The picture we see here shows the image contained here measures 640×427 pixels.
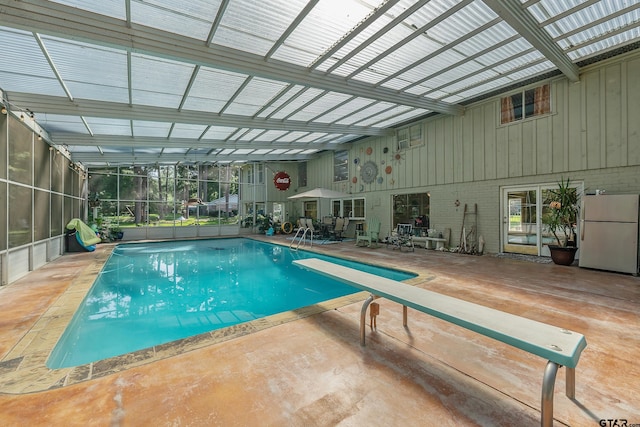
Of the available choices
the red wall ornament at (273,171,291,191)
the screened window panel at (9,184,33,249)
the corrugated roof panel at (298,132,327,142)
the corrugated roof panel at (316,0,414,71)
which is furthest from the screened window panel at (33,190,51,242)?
the red wall ornament at (273,171,291,191)

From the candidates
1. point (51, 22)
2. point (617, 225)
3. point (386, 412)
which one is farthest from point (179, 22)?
point (617, 225)

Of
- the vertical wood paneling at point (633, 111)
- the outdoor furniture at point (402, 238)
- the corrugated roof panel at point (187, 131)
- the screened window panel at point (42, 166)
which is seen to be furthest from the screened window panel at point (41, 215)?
the vertical wood paneling at point (633, 111)

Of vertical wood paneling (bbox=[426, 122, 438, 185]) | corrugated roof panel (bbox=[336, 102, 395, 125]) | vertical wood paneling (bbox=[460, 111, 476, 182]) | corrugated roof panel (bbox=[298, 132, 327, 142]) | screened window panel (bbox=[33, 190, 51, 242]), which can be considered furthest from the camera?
corrugated roof panel (bbox=[298, 132, 327, 142])

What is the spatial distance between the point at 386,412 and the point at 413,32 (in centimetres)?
492

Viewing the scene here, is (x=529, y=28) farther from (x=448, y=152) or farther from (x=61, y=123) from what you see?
(x=61, y=123)

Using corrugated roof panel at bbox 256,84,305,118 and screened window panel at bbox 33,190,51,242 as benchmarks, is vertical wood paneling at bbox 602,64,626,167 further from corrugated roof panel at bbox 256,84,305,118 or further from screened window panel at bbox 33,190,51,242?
screened window panel at bbox 33,190,51,242

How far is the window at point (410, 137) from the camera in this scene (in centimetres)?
921

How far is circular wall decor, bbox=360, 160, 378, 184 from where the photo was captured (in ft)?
35.5

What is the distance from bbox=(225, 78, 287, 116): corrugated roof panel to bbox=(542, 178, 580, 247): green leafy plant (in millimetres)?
6538

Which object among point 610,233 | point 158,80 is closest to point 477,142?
point 610,233

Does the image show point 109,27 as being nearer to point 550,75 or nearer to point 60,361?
point 60,361

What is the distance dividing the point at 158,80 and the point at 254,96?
1829 millimetres

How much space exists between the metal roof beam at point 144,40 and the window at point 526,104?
4655mm

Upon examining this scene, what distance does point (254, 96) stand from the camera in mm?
5906
